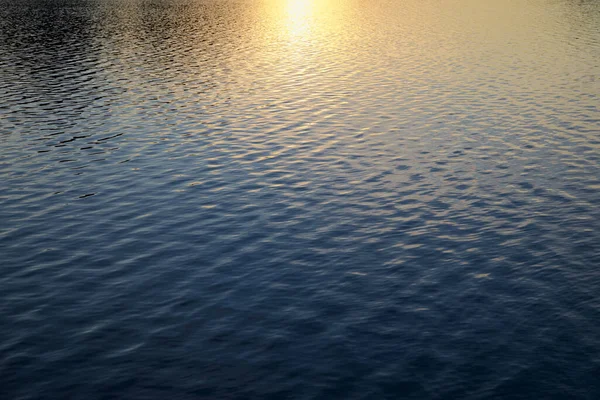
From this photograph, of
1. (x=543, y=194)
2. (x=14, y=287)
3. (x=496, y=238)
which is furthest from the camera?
(x=543, y=194)

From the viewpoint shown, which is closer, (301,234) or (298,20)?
(301,234)

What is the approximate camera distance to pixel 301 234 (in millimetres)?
38969

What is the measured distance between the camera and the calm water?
26169 mm

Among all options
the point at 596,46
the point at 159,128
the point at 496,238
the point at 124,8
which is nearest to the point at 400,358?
the point at 496,238

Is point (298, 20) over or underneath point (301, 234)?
over

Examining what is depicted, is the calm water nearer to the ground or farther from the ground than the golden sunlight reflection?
nearer to the ground

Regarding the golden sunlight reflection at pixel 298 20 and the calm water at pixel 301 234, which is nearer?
the calm water at pixel 301 234

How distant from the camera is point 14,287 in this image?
3281 centimetres

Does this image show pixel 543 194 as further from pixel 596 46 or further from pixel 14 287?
pixel 596 46

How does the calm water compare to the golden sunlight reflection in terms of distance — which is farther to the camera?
the golden sunlight reflection

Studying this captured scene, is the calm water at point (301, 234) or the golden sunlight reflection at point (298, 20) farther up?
the golden sunlight reflection at point (298, 20)

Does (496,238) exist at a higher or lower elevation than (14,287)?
lower

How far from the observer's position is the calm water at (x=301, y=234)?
2617 centimetres

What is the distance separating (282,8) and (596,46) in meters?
107
